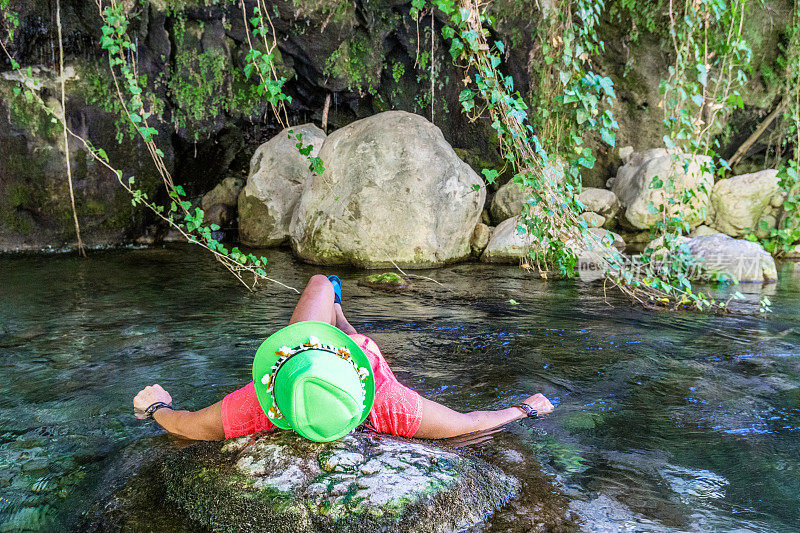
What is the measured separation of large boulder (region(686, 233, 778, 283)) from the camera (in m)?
8.08

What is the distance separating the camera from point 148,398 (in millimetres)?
3461

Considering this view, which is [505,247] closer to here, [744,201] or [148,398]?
[744,201]

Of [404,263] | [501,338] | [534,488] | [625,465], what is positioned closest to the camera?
[534,488]

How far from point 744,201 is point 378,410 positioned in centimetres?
1061

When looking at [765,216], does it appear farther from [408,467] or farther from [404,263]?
[408,467]

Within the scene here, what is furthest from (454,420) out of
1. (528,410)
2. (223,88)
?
(223,88)

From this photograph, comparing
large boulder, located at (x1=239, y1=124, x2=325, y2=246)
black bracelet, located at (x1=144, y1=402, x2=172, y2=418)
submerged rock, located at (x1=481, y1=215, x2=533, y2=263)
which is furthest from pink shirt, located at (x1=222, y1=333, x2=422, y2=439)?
large boulder, located at (x1=239, y1=124, x2=325, y2=246)

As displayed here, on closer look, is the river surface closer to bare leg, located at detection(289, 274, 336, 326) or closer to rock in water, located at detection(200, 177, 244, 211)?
bare leg, located at detection(289, 274, 336, 326)

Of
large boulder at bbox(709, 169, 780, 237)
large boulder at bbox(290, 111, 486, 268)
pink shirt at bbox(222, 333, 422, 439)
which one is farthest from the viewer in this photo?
large boulder at bbox(709, 169, 780, 237)

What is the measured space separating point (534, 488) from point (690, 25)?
332 cm

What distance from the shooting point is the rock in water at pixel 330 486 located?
2186 millimetres

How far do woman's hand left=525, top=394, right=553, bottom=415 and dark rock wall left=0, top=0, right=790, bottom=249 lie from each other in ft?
25.0

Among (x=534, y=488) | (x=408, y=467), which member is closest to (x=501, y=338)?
(x=534, y=488)

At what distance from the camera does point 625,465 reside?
2891mm
